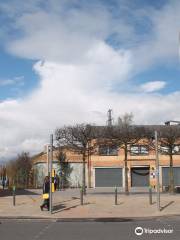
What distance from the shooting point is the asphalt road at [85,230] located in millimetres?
13969

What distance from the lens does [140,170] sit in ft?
205

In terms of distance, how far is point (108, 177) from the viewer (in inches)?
2424

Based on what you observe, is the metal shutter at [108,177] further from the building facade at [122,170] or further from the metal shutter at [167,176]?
the metal shutter at [167,176]

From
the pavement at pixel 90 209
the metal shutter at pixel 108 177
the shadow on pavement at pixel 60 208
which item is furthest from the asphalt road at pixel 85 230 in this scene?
the metal shutter at pixel 108 177

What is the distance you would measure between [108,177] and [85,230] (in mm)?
46004

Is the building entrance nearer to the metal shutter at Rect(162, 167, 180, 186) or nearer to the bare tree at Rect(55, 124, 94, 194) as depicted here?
the metal shutter at Rect(162, 167, 180, 186)

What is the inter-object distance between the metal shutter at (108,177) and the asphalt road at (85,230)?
136 ft

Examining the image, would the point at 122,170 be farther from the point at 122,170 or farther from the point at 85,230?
the point at 85,230

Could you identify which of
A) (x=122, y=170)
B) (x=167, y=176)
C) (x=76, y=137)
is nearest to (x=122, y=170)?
(x=122, y=170)

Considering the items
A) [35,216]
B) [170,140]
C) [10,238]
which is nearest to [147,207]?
[35,216]

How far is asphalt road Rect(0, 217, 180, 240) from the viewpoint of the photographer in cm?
1397

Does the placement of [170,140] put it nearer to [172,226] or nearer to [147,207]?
[147,207]

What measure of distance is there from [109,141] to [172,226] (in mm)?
21659

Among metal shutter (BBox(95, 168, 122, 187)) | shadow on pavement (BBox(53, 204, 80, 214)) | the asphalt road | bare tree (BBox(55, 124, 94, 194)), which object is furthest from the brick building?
the asphalt road
